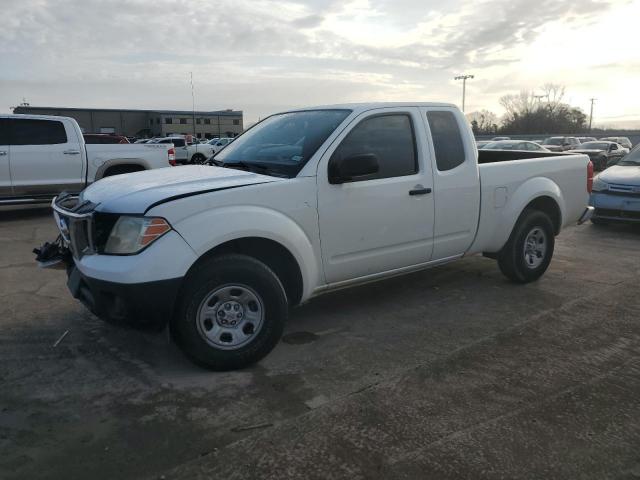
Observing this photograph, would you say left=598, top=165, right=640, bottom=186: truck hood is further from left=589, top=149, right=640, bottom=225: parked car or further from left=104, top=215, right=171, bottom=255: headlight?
left=104, top=215, right=171, bottom=255: headlight

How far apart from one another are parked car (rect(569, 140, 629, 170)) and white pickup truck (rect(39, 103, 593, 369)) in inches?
841

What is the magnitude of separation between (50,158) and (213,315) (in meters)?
8.04

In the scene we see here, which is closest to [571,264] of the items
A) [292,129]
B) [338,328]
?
[338,328]

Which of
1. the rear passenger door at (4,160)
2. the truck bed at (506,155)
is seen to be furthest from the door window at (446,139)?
the rear passenger door at (4,160)

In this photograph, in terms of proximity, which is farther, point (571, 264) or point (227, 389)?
point (571, 264)

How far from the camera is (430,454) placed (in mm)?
2832

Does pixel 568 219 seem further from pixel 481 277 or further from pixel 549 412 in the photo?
pixel 549 412

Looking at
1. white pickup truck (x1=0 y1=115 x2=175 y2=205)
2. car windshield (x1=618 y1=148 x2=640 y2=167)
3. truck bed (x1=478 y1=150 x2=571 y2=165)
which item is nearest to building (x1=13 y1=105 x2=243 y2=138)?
white pickup truck (x1=0 y1=115 x2=175 y2=205)

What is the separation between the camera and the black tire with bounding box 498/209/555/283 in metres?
5.75

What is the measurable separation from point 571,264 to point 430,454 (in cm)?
496

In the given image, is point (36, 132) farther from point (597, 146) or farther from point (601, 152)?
point (597, 146)

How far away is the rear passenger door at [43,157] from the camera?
9938 mm

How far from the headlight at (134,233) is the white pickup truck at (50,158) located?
7597 millimetres

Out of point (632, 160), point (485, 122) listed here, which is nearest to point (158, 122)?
point (485, 122)
